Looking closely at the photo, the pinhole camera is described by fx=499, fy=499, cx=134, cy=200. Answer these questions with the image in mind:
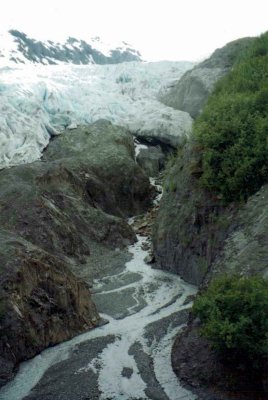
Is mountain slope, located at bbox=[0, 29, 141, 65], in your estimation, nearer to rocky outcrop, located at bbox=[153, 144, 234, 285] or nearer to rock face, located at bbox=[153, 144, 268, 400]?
rocky outcrop, located at bbox=[153, 144, 234, 285]

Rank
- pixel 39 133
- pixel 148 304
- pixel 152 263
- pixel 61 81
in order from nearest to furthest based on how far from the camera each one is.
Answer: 1. pixel 148 304
2. pixel 152 263
3. pixel 39 133
4. pixel 61 81

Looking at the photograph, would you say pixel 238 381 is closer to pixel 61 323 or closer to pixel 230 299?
pixel 230 299

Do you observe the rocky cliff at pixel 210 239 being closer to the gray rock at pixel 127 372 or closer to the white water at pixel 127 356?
the white water at pixel 127 356

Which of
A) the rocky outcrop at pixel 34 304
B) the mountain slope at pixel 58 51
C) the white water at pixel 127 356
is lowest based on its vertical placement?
the white water at pixel 127 356

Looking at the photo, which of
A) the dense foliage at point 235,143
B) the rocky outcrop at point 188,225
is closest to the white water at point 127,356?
the rocky outcrop at point 188,225

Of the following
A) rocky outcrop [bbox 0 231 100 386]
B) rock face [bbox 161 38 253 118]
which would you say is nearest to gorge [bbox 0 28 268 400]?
rocky outcrop [bbox 0 231 100 386]

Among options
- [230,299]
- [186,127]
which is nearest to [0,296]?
[230,299]
